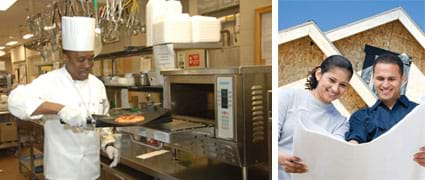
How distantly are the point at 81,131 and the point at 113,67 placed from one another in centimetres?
250

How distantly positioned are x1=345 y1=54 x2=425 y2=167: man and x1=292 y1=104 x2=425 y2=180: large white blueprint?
0.01 metres

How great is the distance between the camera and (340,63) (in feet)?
3.18

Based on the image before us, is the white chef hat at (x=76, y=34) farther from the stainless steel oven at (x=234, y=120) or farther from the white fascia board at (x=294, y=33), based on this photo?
the white fascia board at (x=294, y=33)

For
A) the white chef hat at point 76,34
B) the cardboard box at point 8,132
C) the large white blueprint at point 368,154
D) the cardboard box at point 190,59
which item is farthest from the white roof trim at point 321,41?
the cardboard box at point 8,132

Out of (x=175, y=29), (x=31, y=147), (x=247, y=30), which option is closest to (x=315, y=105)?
(x=175, y=29)

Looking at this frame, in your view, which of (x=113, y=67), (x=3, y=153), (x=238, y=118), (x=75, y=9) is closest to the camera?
A: (x=238, y=118)

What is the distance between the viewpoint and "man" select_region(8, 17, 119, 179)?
1.84 metres

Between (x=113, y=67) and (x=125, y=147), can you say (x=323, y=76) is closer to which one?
(x=125, y=147)

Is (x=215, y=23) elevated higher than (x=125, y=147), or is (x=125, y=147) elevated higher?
(x=215, y=23)

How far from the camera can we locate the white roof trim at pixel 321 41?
96 centimetres

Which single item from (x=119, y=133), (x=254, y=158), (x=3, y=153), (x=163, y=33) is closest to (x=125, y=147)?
(x=119, y=133)

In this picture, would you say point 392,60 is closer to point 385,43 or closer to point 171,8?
point 385,43

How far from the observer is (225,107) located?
5.15 feet

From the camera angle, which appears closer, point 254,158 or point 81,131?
point 254,158
